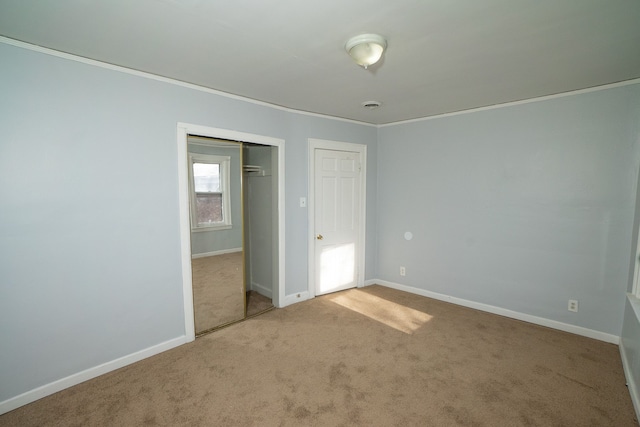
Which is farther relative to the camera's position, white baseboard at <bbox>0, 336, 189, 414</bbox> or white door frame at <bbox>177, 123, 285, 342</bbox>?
white door frame at <bbox>177, 123, 285, 342</bbox>

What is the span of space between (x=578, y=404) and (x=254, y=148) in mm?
3880

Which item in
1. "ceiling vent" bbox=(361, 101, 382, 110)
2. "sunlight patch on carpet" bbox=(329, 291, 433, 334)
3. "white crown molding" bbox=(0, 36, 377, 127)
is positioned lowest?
"sunlight patch on carpet" bbox=(329, 291, 433, 334)

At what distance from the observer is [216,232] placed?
3129 mm

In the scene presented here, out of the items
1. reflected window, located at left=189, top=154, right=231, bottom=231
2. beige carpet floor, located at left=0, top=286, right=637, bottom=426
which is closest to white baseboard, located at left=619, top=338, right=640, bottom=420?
beige carpet floor, located at left=0, top=286, right=637, bottom=426

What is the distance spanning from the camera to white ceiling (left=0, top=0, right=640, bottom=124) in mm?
1556

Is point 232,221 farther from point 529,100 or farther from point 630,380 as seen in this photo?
point 630,380

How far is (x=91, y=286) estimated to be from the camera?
7.46 ft

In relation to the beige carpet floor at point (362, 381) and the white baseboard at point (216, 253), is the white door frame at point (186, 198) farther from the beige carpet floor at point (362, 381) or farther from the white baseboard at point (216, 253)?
the beige carpet floor at point (362, 381)

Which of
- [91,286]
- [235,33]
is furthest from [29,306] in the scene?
[235,33]

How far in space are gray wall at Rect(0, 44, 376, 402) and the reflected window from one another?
0.79 ft

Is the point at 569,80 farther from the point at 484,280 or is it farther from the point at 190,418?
the point at 190,418

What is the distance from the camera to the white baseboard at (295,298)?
369 centimetres

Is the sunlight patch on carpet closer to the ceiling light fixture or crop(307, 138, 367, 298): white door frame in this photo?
crop(307, 138, 367, 298): white door frame

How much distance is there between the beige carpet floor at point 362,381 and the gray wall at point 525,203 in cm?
51
